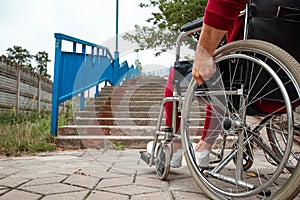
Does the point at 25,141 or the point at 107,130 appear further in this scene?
the point at 107,130

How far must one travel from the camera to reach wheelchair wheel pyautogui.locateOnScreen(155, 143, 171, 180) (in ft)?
4.54

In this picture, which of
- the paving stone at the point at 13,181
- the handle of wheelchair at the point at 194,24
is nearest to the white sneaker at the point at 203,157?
the handle of wheelchair at the point at 194,24

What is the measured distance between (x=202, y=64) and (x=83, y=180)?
34.1 inches

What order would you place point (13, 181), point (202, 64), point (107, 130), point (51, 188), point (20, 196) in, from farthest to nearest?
point (107, 130) → point (13, 181) → point (51, 188) → point (20, 196) → point (202, 64)

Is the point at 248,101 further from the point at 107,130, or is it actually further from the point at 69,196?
the point at 107,130

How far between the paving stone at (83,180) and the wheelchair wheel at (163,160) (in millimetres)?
317

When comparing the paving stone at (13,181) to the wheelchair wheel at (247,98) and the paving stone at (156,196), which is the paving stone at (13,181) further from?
the wheelchair wheel at (247,98)

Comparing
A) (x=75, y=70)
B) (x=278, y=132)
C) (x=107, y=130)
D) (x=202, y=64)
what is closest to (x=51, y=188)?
(x=202, y=64)

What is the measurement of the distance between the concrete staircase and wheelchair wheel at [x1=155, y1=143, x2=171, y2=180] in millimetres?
1254

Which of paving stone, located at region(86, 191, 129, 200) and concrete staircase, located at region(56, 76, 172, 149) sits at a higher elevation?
concrete staircase, located at region(56, 76, 172, 149)

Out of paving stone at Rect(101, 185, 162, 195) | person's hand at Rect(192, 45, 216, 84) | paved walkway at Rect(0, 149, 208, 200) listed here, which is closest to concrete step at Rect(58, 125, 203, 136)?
paved walkway at Rect(0, 149, 208, 200)

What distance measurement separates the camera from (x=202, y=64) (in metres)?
0.97

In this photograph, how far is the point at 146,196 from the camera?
1184mm

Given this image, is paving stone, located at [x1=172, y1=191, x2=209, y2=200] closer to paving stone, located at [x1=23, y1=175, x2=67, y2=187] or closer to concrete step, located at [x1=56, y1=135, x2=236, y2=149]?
paving stone, located at [x1=23, y1=175, x2=67, y2=187]
